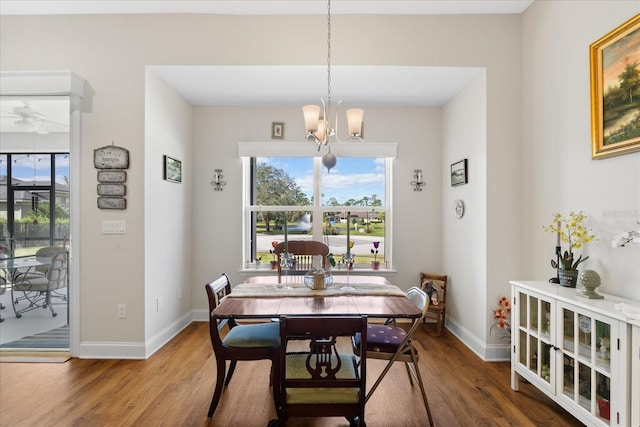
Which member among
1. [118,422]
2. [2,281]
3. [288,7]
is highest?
[288,7]

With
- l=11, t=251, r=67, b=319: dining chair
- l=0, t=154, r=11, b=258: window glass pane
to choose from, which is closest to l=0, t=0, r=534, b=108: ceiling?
l=0, t=154, r=11, b=258: window glass pane

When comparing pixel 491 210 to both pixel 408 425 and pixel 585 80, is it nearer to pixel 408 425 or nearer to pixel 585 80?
pixel 585 80

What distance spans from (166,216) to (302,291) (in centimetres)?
181

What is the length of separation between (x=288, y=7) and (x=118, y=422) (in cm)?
333

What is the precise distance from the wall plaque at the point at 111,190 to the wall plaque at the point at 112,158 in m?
0.17

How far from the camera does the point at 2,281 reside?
10.4ft

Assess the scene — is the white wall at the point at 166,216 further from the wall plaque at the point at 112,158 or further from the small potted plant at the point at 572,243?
the small potted plant at the point at 572,243

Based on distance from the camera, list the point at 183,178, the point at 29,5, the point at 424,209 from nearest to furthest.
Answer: the point at 29,5 < the point at 183,178 < the point at 424,209

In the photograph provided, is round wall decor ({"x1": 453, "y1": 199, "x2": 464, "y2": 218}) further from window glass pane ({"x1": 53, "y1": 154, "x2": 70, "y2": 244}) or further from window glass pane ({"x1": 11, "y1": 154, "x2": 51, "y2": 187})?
window glass pane ({"x1": 11, "y1": 154, "x2": 51, "y2": 187})

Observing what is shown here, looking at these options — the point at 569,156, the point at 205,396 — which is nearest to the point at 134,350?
the point at 205,396

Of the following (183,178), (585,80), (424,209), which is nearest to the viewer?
(585,80)

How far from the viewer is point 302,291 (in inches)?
94.7

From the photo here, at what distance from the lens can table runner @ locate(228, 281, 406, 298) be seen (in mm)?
2318

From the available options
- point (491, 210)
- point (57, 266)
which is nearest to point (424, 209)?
point (491, 210)
